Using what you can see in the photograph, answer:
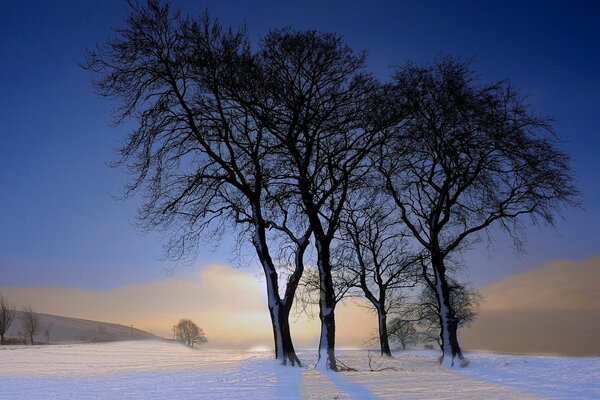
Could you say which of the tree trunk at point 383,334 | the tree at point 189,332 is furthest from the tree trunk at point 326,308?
the tree at point 189,332

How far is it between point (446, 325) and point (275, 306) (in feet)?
26.2

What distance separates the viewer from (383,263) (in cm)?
3853

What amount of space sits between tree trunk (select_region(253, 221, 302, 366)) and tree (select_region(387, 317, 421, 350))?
840 inches

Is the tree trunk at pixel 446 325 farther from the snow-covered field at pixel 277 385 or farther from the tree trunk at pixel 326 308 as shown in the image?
the tree trunk at pixel 326 308

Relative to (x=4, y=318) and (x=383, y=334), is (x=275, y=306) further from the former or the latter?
(x=4, y=318)

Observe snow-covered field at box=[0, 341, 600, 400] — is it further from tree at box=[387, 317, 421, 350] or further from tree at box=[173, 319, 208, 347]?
tree at box=[173, 319, 208, 347]

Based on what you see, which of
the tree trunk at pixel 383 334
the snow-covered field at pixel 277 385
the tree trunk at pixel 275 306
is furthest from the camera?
the tree trunk at pixel 383 334

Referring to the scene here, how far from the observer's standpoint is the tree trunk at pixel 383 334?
122 ft

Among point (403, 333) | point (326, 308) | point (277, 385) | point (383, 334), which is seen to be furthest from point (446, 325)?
point (403, 333)

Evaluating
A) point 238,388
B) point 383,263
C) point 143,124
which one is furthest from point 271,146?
point 383,263

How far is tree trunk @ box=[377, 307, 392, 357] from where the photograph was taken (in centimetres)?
3731

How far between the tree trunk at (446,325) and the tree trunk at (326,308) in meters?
6.55

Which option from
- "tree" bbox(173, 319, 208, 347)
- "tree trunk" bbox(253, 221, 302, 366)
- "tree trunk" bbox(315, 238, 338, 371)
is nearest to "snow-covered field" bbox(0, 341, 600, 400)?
"tree trunk" bbox(315, 238, 338, 371)

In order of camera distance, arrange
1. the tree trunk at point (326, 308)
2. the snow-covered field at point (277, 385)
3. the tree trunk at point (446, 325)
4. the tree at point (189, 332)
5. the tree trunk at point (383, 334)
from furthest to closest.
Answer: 1. the tree at point (189, 332)
2. the tree trunk at point (383, 334)
3. the tree trunk at point (446, 325)
4. the tree trunk at point (326, 308)
5. the snow-covered field at point (277, 385)
